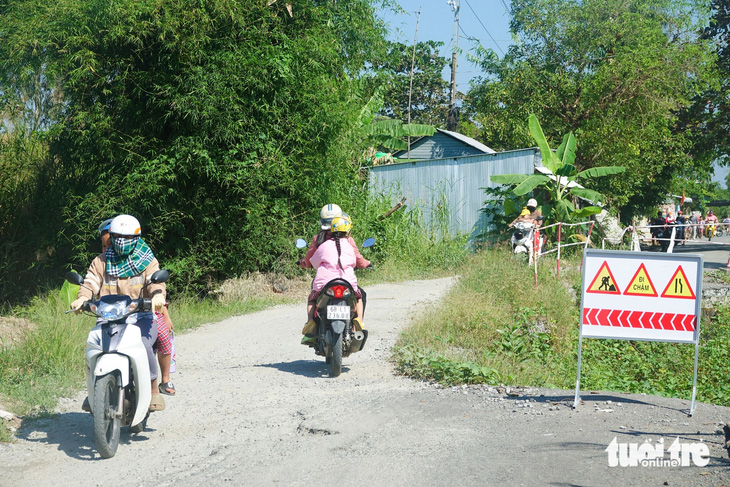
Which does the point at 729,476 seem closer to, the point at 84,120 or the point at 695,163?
the point at 84,120

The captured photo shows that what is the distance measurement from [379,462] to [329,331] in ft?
9.05

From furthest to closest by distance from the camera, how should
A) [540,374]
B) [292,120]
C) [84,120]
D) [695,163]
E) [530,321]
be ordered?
[695,163] < [292,120] < [84,120] < [530,321] < [540,374]

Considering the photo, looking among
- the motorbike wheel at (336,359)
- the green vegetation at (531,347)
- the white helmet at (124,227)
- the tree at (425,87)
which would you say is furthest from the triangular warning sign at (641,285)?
the tree at (425,87)

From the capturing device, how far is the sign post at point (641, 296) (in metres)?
6.43

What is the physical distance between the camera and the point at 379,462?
504 cm

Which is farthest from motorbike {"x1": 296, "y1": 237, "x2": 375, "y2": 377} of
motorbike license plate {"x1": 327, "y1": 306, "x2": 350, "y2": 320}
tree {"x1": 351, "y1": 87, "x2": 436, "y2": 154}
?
tree {"x1": 351, "y1": 87, "x2": 436, "y2": 154}

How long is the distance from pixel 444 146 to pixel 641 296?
2328 centimetres

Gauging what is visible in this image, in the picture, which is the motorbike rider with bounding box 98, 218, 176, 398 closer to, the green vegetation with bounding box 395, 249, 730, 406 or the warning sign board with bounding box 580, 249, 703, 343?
the green vegetation with bounding box 395, 249, 730, 406

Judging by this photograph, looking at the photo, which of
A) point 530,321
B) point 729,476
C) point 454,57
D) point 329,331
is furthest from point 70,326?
point 454,57

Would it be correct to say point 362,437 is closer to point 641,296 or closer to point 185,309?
point 641,296

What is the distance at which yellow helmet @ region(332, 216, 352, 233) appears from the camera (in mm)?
7945

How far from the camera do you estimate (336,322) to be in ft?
25.0

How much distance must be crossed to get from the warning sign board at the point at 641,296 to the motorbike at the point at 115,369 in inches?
146

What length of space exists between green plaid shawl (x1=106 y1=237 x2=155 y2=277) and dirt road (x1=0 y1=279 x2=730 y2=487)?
4.26ft
